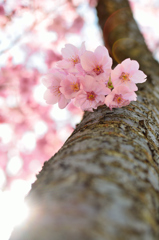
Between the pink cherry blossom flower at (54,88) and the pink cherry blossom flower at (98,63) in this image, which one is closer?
the pink cherry blossom flower at (98,63)

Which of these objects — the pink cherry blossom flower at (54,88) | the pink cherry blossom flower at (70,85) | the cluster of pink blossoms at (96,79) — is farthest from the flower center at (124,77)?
the pink cherry blossom flower at (54,88)

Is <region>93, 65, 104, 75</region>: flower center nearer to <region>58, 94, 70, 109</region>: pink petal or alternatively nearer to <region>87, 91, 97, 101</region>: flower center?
<region>87, 91, 97, 101</region>: flower center

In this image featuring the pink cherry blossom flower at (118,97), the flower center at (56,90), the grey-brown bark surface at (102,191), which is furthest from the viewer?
the flower center at (56,90)

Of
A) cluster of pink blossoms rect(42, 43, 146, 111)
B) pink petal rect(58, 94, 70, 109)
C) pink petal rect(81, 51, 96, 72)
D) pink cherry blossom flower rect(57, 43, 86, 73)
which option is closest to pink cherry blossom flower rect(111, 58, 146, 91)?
cluster of pink blossoms rect(42, 43, 146, 111)

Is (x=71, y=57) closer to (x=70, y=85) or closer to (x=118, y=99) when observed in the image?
(x=70, y=85)

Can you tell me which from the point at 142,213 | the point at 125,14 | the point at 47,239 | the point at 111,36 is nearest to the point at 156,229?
the point at 142,213

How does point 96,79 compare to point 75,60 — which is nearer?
point 96,79

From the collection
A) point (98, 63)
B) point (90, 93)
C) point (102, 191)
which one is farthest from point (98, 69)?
point (102, 191)

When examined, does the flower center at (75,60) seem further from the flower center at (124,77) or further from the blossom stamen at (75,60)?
the flower center at (124,77)
